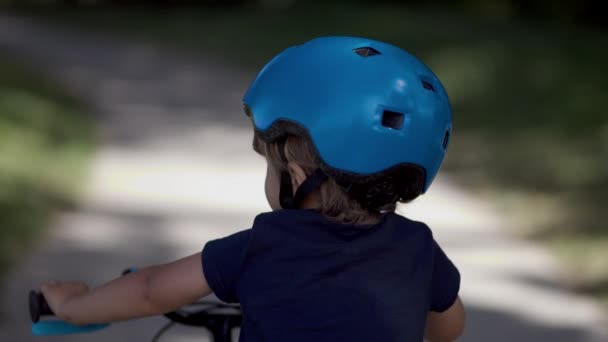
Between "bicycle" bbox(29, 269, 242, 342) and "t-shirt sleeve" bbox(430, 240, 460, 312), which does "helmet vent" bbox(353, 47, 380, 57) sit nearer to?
"t-shirt sleeve" bbox(430, 240, 460, 312)

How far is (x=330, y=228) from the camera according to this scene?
2455 mm

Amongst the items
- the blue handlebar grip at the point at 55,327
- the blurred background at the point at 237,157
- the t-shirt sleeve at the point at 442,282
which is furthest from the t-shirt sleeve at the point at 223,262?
the blurred background at the point at 237,157

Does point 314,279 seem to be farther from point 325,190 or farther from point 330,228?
point 325,190

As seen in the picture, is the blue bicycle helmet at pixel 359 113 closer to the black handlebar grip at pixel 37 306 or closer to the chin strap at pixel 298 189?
the chin strap at pixel 298 189

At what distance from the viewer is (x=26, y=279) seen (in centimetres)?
550

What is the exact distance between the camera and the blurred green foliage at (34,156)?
20.8 feet

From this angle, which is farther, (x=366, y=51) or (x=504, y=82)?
(x=504, y=82)

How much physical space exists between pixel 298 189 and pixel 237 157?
621 centimetres

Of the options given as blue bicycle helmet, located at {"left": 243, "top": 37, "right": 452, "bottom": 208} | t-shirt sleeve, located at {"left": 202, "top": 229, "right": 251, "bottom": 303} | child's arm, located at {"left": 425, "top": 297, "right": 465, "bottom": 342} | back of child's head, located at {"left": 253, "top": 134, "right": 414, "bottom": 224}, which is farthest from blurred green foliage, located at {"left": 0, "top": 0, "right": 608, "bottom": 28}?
t-shirt sleeve, located at {"left": 202, "top": 229, "right": 251, "bottom": 303}

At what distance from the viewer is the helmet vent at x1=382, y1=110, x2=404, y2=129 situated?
8.36ft

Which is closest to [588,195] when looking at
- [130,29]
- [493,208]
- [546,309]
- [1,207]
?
[493,208]

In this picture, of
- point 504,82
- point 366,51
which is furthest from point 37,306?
point 504,82

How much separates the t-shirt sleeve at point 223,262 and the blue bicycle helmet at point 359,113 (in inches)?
9.4

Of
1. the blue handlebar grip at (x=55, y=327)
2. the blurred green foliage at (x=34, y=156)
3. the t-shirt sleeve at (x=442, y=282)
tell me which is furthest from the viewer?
the blurred green foliage at (x=34, y=156)
